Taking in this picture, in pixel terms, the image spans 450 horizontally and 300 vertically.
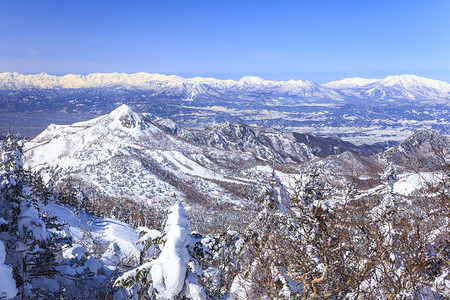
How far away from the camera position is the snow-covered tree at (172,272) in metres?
8.30

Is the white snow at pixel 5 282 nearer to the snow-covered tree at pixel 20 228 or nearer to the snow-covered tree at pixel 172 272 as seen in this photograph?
the snow-covered tree at pixel 20 228

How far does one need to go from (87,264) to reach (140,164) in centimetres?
13498

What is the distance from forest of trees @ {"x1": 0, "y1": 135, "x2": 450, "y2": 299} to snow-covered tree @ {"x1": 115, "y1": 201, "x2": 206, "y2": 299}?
31mm

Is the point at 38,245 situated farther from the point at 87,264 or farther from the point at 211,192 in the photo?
the point at 211,192

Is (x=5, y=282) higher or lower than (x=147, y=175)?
higher

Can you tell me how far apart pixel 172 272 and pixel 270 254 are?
4.63m

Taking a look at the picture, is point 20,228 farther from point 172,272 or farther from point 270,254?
point 270,254

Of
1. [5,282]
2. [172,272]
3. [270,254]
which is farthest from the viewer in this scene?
[270,254]

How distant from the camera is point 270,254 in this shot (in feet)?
36.7

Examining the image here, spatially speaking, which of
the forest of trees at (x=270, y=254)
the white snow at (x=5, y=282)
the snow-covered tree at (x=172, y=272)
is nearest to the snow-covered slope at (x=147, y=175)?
the forest of trees at (x=270, y=254)

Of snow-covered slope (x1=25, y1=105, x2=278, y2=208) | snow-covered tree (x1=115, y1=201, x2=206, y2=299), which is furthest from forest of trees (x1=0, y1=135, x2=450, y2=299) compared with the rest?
snow-covered slope (x1=25, y1=105, x2=278, y2=208)

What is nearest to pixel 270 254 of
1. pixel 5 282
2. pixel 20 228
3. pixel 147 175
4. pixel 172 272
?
pixel 172 272

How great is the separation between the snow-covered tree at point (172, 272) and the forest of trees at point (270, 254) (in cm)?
3

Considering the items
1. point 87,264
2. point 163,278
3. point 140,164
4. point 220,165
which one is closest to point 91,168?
point 140,164
